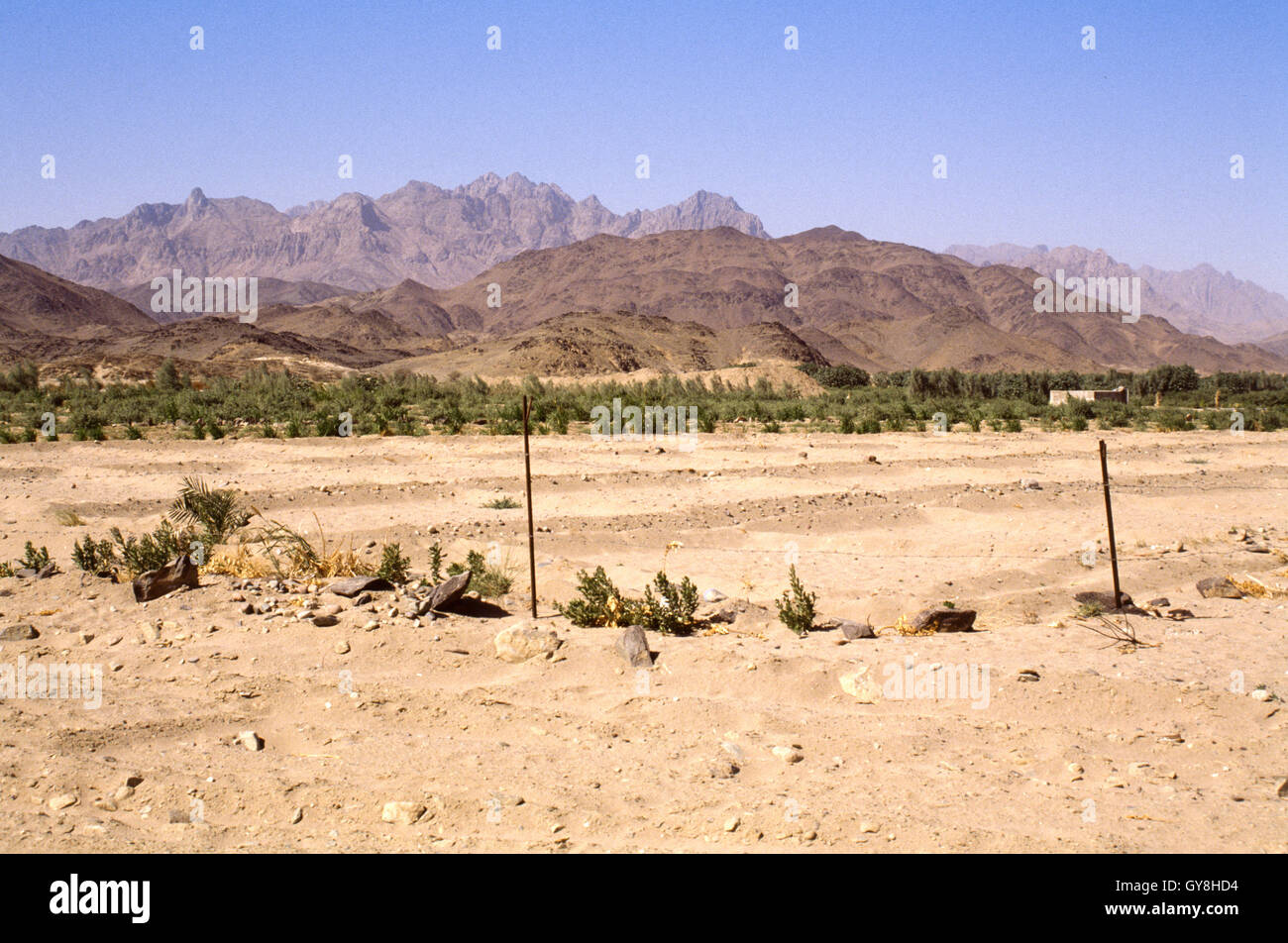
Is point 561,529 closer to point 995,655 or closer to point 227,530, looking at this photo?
point 227,530

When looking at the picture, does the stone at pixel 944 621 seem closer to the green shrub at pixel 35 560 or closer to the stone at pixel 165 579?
the stone at pixel 165 579

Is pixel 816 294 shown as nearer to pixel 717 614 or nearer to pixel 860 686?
pixel 717 614

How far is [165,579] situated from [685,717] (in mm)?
4461

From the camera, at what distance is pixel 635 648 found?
6379 millimetres

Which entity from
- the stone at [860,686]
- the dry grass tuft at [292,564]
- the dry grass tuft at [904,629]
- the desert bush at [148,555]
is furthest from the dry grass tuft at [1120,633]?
the desert bush at [148,555]

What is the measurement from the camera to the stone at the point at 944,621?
7.14m

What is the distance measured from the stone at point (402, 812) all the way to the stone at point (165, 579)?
12.9 ft

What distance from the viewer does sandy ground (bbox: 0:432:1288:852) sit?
4.35m

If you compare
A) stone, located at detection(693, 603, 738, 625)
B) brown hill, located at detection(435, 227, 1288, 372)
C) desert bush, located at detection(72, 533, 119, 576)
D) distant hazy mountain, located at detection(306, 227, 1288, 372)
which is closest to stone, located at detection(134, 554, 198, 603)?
desert bush, located at detection(72, 533, 119, 576)

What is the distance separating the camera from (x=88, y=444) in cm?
1838

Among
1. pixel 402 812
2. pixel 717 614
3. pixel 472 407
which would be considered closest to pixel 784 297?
pixel 472 407

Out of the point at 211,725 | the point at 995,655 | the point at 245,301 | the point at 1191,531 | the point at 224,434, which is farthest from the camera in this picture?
the point at 245,301

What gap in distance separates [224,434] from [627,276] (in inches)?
3628
